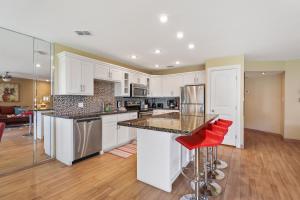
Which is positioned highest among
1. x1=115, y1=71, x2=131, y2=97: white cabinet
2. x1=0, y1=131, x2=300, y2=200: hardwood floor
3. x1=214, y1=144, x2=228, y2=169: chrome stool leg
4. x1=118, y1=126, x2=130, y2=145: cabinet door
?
x1=115, y1=71, x2=131, y2=97: white cabinet

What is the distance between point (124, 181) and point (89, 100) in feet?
7.52

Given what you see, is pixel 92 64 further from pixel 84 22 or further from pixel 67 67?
pixel 84 22

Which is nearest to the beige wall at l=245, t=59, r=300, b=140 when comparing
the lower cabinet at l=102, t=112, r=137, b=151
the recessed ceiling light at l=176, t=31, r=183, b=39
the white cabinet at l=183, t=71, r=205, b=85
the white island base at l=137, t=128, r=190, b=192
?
the white cabinet at l=183, t=71, r=205, b=85

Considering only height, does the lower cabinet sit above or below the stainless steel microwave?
below

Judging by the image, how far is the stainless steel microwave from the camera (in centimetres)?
487

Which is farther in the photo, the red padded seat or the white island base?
the white island base

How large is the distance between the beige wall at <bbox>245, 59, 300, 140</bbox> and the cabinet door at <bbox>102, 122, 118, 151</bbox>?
4.92 meters

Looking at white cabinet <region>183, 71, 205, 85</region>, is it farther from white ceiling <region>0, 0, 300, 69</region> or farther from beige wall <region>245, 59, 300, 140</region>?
beige wall <region>245, 59, 300, 140</region>

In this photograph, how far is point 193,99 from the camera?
4805 millimetres

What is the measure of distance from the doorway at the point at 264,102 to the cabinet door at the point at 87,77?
204 inches

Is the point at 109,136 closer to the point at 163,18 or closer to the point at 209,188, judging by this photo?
the point at 209,188

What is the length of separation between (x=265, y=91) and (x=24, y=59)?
771cm

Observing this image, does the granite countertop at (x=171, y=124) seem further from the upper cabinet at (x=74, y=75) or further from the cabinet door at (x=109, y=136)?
the upper cabinet at (x=74, y=75)

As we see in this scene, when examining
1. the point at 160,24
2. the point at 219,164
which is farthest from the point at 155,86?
the point at 219,164
